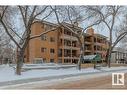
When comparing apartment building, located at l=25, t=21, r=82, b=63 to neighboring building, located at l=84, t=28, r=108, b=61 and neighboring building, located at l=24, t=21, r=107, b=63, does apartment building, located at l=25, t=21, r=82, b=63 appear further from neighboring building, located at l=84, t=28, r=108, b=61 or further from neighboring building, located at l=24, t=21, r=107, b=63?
neighboring building, located at l=84, t=28, r=108, b=61

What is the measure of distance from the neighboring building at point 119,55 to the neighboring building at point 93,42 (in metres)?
7.84

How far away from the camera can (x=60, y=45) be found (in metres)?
55.8

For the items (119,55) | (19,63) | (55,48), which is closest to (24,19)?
(19,63)

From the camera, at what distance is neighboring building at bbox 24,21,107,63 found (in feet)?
153

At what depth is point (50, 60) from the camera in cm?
5841

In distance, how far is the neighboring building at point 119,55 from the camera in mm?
56338

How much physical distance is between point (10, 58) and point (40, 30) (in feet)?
91.7

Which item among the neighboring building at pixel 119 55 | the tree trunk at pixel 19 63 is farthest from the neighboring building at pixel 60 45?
the tree trunk at pixel 19 63

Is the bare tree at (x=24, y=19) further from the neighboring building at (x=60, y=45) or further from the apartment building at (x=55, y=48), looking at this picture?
the apartment building at (x=55, y=48)

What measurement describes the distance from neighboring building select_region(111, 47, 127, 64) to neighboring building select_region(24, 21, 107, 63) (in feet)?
18.0

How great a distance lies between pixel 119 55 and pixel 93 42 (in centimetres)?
1414

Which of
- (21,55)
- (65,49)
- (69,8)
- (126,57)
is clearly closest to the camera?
(21,55)

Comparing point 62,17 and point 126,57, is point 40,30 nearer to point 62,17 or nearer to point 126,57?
point 62,17

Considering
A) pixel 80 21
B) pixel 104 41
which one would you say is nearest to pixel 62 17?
pixel 80 21
